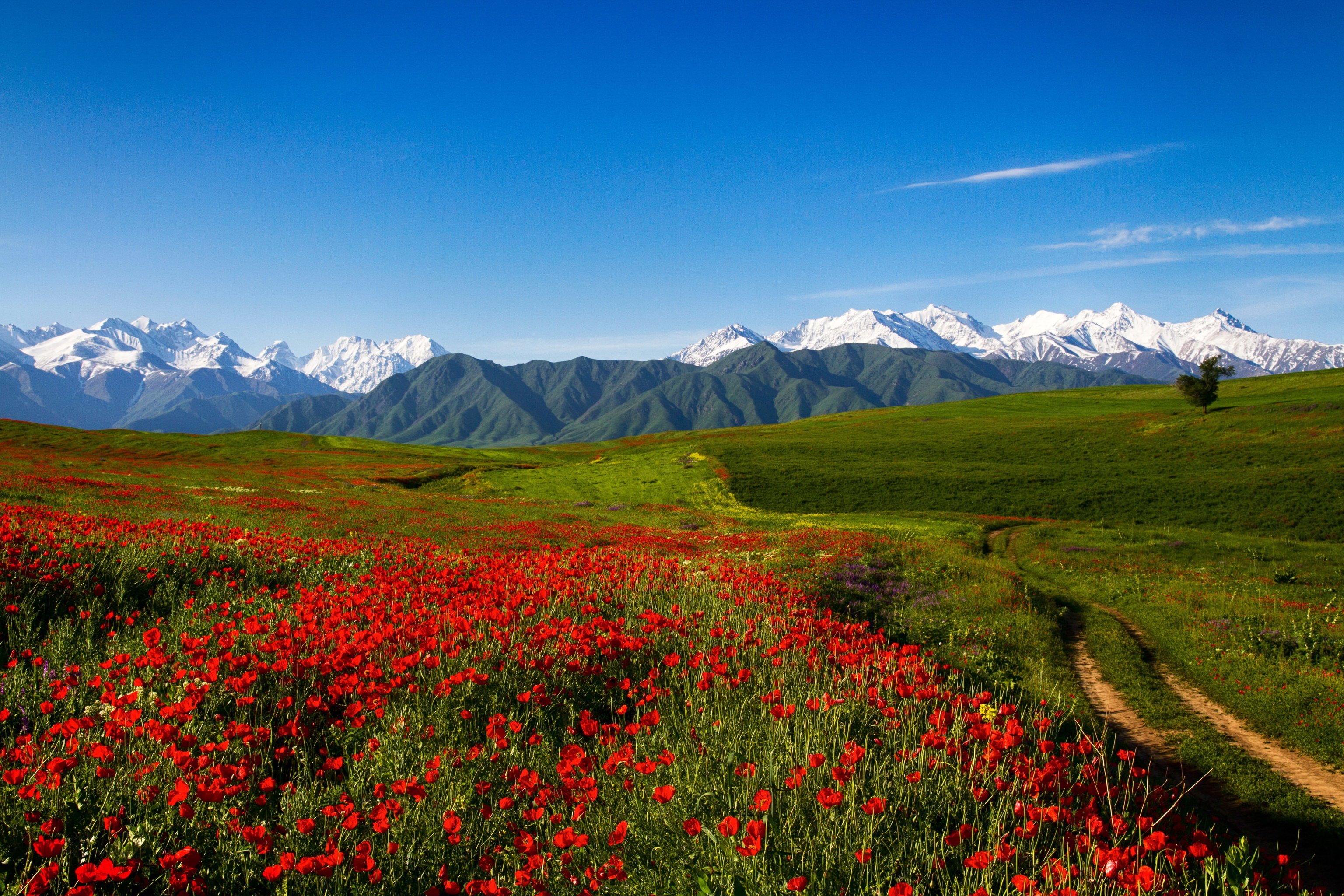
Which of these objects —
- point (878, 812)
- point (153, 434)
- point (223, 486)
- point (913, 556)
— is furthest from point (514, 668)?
point (153, 434)

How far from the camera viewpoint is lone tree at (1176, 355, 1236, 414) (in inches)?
3140

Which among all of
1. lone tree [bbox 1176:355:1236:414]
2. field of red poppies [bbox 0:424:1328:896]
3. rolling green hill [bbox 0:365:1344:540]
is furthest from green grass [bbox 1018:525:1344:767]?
lone tree [bbox 1176:355:1236:414]

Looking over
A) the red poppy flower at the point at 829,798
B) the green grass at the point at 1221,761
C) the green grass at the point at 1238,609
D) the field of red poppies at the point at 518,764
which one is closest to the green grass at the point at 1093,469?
the green grass at the point at 1238,609

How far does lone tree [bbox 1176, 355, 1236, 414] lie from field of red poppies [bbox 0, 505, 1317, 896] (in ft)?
319

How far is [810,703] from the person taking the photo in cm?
510

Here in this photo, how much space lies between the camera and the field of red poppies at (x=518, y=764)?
130 inches

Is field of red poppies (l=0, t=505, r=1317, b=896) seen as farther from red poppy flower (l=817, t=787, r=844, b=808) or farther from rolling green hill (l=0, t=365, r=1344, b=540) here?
rolling green hill (l=0, t=365, r=1344, b=540)

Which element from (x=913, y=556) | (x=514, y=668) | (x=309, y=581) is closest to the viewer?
(x=514, y=668)

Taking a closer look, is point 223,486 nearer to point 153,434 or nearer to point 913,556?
point 913,556

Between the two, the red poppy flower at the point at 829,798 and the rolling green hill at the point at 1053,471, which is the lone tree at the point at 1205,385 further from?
the red poppy flower at the point at 829,798

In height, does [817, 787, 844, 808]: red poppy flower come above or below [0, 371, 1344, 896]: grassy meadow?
above

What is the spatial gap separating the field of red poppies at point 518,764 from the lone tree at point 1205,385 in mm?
97225

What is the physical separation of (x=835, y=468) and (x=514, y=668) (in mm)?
59518

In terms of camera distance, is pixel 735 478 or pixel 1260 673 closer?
pixel 1260 673
